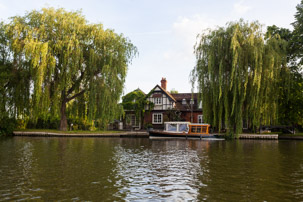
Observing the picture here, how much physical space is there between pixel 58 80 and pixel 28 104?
4134 mm

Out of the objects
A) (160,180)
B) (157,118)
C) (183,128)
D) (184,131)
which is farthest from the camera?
(157,118)

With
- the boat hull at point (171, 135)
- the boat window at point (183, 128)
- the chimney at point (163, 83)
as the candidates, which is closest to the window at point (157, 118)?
the chimney at point (163, 83)

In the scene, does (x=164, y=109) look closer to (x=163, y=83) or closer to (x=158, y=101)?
(x=158, y=101)

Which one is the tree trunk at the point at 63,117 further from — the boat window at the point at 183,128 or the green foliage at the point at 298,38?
the green foliage at the point at 298,38

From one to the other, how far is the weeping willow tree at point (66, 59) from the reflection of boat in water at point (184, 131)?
5.84 meters

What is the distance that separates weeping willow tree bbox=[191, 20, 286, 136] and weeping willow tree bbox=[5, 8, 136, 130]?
973cm

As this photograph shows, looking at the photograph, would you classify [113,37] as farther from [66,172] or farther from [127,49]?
[66,172]

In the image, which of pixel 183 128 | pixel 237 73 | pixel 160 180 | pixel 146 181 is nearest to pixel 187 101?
pixel 183 128

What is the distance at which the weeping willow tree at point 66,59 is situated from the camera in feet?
91.1

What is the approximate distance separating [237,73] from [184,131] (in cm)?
982

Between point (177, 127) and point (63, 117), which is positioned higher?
point (63, 117)

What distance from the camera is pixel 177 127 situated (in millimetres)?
32875

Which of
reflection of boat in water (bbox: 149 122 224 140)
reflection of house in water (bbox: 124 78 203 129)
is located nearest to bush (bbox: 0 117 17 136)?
reflection of boat in water (bbox: 149 122 224 140)

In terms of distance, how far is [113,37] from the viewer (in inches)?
1232
